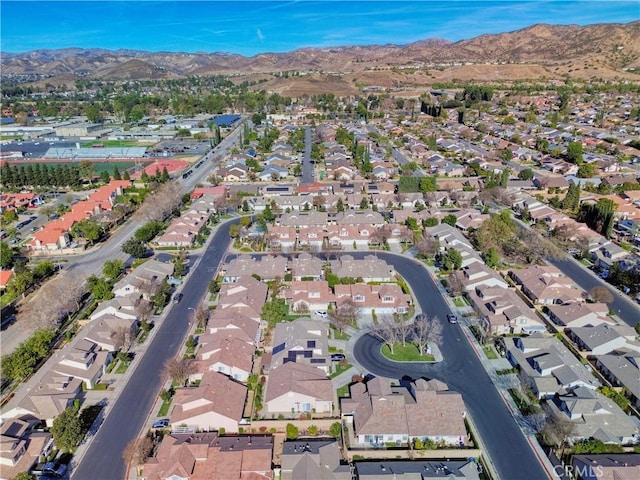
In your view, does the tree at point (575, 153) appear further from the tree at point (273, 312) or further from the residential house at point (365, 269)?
the tree at point (273, 312)

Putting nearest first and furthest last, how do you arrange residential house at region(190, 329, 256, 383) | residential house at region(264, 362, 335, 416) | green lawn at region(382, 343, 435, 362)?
residential house at region(264, 362, 335, 416), residential house at region(190, 329, 256, 383), green lawn at region(382, 343, 435, 362)

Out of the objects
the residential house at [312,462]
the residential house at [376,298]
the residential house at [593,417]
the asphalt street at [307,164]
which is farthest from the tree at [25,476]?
the asphalt street at [307,164]

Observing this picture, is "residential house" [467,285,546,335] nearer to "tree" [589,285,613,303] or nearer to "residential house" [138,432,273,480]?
"tree" [589,285,613,303]

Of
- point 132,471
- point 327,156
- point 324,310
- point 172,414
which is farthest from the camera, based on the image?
point 327,156

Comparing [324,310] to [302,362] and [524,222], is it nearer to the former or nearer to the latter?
[302,362]

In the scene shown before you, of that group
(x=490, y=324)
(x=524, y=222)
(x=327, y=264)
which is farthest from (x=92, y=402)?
(x=524, y=222)

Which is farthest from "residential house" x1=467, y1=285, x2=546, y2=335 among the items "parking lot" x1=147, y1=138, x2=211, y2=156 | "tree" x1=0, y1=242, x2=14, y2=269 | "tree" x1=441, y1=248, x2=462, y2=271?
"parking lot" x1=147, y1=138, x2=211, y2=156

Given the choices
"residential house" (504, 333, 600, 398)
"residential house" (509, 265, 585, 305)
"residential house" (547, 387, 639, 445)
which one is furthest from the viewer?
"residential house" (509, 265, 585, 305)

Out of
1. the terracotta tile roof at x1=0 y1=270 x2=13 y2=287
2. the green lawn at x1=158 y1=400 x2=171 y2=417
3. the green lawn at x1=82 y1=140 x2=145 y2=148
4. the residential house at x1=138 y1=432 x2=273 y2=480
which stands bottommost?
the green lawn at x1=158 y1=400 x2=171 y2=417
